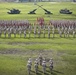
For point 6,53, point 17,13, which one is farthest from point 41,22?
point 17,13

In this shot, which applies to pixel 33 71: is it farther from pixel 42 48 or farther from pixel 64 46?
pixel 64 46

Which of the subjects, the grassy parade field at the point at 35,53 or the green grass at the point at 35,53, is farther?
the green grass at the point at 35,53

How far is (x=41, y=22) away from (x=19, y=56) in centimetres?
2505

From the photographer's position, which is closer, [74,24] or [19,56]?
[19,56]

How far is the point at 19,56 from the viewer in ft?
110

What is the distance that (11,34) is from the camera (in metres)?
48.9

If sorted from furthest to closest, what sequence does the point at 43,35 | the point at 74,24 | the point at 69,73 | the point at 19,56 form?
the point at 74,24, the point at 43,35, the point at 19,56, the point at 69,73

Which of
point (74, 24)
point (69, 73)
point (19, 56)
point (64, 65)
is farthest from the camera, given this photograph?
point (74, 24)

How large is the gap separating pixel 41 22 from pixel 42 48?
1989 cm

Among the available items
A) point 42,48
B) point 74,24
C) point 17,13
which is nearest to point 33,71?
point 42,48

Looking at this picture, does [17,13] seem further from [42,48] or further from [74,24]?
[42,48]

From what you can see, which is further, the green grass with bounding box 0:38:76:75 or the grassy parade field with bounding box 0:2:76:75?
the green grass with bounding box 0:38:76:75

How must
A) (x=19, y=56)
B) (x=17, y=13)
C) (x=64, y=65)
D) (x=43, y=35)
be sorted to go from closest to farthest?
(x=64, y=65) → (x=19, y=56) → (x=43, y=35) → (x=17, y=13)

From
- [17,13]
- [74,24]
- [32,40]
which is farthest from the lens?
[17,13]
